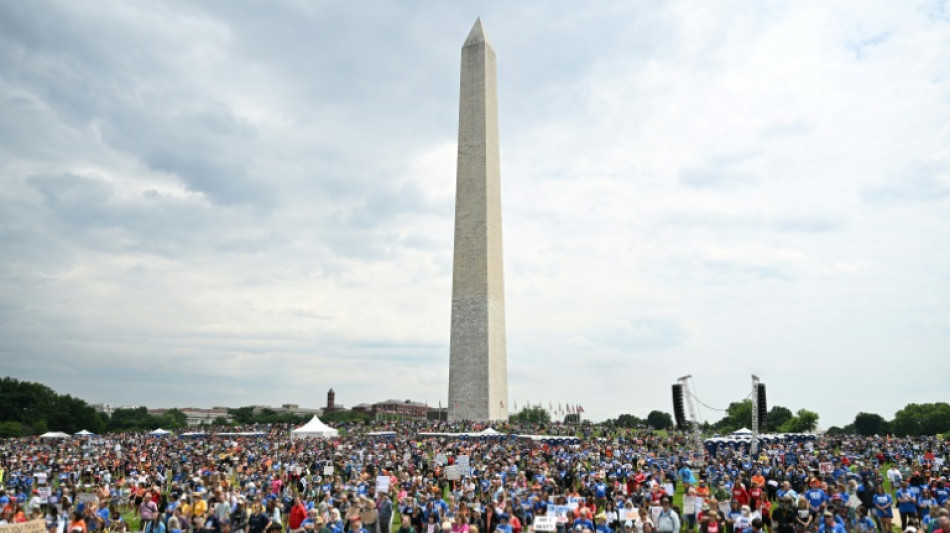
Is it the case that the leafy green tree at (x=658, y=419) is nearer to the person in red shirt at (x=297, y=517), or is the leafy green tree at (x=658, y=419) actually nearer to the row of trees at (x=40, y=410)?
the row of trees at (x=40, y=410)

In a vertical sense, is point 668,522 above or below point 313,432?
below

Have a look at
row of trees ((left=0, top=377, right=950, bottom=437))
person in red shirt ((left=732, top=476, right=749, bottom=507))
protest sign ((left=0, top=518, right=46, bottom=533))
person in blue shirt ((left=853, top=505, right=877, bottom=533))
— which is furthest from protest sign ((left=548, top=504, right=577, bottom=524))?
row of trees ((left=0, top=377, right=950, bottom=437))

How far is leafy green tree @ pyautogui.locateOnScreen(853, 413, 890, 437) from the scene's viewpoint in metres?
89.5

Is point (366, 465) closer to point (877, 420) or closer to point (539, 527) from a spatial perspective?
point (539, 527)

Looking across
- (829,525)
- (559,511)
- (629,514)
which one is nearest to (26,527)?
(559,511)

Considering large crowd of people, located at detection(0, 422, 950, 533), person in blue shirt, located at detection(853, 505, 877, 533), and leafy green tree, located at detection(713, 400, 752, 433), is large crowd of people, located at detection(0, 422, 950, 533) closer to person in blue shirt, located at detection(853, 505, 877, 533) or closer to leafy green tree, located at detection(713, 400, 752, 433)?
person in blue shirt, located at detection(853, 505, 877, 533)

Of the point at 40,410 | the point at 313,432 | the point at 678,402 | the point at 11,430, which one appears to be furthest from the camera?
the point at 40,410

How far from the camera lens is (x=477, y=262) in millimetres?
64938

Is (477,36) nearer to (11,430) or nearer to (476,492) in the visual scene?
(476,492)

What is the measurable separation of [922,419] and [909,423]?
1.80 meters

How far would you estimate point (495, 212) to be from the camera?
66938 millimetres

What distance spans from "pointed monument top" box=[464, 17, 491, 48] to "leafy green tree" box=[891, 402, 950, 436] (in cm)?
7333

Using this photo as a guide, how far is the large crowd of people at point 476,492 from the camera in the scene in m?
13.8

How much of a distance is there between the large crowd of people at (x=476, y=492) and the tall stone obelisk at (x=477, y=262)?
84.1ft
